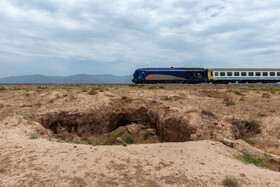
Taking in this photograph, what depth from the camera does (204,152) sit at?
9.21m

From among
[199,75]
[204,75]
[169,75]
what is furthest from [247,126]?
[204,75]

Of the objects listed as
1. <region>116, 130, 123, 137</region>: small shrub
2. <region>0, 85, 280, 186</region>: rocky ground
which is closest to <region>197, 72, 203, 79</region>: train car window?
<region>0, 85, 280, 186</region>: rocky ground

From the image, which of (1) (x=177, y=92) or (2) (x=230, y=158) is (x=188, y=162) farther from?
(1) (x=177, y=92)

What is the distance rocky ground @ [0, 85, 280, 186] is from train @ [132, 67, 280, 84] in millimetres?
13720

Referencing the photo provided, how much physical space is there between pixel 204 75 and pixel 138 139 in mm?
27274

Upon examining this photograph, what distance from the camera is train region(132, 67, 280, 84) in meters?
39.1

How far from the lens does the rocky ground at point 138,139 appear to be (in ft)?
22.1

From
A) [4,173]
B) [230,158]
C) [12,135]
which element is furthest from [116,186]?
[12,135]

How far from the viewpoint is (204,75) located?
135ft

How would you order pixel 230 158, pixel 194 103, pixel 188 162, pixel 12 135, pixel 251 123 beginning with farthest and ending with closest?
pixel 194 103 < pixel 251 123 < pixel 12 135 < pixel 230 158 < pixel 188 162

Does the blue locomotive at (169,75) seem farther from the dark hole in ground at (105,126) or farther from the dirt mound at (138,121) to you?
the dark hole in ground at (105,126)

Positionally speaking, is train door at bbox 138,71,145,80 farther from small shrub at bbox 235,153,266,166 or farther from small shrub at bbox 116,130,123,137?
small shrub at bbox 235,153,266,166

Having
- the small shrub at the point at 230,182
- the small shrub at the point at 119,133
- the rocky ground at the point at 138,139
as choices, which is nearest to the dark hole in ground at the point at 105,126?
the small shrub at the point at 119,133

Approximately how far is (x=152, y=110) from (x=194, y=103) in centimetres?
527
